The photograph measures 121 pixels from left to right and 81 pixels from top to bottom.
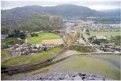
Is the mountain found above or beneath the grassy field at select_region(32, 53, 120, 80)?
above

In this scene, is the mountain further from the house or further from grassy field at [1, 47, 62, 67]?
grassy field at [1, 47, 62, 67]

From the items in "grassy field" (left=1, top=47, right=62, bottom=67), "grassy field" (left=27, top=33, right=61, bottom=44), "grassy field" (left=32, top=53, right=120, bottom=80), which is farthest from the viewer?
"grassy field" (left=27, top=33, right=61, bottom=44)

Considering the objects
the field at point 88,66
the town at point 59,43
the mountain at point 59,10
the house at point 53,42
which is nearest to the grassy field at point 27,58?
the town at point 59,43

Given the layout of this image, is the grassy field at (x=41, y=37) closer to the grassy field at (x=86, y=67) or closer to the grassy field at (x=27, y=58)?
the grassy field at (x=27, y=58)

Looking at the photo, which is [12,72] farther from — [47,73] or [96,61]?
[96,61]

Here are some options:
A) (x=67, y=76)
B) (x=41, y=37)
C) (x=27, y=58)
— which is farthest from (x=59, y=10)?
(x=67, y=76)

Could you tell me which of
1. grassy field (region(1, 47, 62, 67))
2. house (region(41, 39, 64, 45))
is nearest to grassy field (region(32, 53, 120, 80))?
grassy field (region(1, 47, 62, 67))

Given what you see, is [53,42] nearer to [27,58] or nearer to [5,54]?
[27,58]

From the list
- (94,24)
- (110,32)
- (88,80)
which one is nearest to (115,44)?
(110,32)
